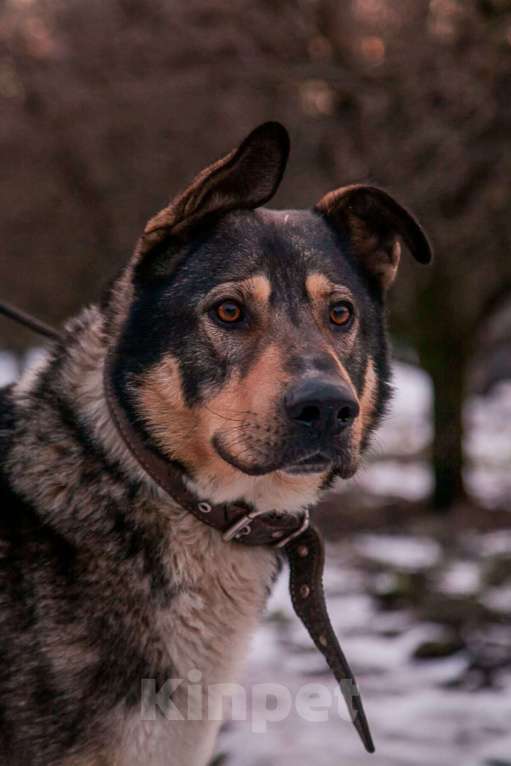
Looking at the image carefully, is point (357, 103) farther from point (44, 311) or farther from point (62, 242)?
point (44, 311)

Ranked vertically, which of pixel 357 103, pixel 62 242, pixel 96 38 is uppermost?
pixel 96 38

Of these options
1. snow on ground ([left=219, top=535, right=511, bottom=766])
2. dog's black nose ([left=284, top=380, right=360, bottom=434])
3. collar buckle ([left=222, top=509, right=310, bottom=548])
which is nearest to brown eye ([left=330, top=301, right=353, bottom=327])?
dog's black nose ([left=284, top=380, right=360, bottom=434])

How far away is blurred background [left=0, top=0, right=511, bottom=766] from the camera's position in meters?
5.84

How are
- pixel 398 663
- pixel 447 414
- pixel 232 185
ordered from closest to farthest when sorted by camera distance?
pixel 232 185 → pixel 398 663 → pixel 447 414

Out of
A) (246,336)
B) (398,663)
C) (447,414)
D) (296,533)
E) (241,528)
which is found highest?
(246,336)

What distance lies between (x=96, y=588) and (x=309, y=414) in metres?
0.76

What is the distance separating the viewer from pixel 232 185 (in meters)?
3.07

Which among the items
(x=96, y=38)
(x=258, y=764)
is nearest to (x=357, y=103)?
(x=96, y=38)

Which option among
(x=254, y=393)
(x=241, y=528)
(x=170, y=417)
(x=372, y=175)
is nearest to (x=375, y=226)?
(x=254, y=393)

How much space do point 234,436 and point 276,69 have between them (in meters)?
7.14

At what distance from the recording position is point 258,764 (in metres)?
4.64

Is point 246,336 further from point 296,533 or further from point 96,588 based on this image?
point 96,588

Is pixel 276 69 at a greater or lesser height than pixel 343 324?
greater

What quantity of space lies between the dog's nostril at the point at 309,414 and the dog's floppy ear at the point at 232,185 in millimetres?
703
